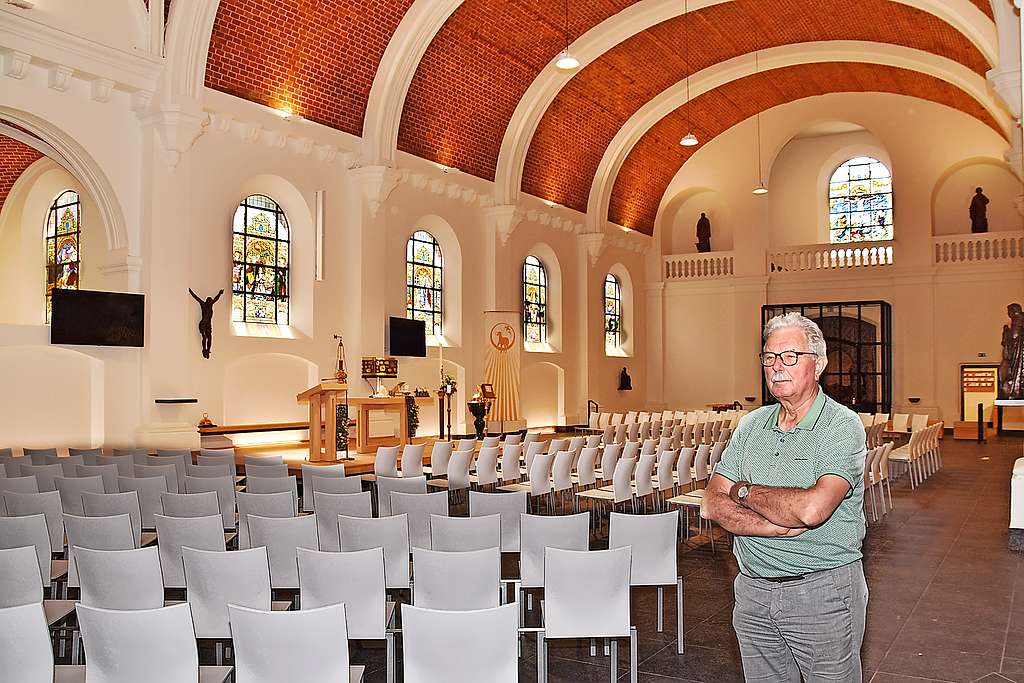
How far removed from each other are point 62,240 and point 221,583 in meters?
15.2

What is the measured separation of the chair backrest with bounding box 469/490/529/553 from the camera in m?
6.16

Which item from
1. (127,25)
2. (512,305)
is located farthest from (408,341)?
(127,25)

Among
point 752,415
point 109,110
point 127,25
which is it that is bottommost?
point 752,415

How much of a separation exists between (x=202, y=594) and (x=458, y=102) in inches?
610

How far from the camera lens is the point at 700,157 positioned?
85.2 ft

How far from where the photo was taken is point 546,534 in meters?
5.34

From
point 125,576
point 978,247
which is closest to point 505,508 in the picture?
point 125,576

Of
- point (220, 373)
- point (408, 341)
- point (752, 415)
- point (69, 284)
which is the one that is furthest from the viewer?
point (408, 341)

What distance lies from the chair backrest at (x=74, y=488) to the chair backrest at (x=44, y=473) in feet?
1.47

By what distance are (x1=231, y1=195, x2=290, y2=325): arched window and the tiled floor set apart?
9612mm

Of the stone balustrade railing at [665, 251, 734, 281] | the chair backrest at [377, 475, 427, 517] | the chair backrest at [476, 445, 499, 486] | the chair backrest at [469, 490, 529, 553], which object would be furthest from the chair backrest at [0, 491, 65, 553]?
the stone balustrade railing at [665, 251, 734, 281]

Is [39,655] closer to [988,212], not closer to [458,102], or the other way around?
[458,102]

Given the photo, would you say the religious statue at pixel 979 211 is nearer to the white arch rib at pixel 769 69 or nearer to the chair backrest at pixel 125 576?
the white arch rib at pixel 769 69

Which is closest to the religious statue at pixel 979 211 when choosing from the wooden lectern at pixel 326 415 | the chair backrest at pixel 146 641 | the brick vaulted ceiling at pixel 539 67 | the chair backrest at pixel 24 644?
the brick vaulted ceiling at pixel 539 67
